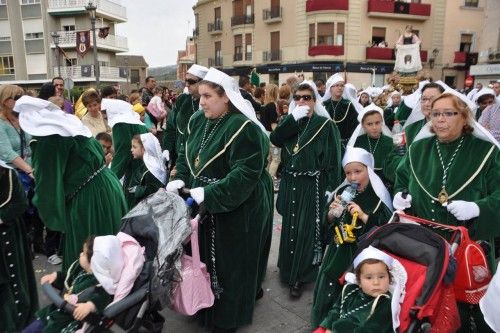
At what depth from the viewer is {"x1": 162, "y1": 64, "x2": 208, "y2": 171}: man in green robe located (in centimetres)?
512

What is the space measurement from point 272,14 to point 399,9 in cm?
982

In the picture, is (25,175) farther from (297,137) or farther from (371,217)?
(371,217)

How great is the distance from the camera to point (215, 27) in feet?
132

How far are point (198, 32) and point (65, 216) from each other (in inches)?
1698

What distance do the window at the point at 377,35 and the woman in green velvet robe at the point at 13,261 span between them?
31.9m

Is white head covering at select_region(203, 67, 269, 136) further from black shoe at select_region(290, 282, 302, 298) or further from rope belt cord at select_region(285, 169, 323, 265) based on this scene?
black shoe at select_region(290, 282, 302, 298)

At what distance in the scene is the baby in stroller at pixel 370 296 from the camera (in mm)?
2412

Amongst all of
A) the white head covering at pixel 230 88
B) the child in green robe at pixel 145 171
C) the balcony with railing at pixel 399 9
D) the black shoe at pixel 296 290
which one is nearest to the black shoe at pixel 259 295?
the black shoe at pixel 296 290

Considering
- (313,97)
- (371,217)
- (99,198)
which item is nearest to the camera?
(371,217)

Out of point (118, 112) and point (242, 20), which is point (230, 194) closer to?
point (118, 112)

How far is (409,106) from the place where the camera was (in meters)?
6.61

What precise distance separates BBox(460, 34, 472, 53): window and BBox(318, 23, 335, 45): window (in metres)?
11.5

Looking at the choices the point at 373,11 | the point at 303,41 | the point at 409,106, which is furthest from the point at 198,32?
the point at 409,106

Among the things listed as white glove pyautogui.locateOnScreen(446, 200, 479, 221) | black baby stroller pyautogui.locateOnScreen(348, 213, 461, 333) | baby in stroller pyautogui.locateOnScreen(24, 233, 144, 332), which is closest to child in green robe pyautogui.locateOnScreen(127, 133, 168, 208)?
baby in stroller pyautogui.locateOnScreen(24, 233, 144, 332)
